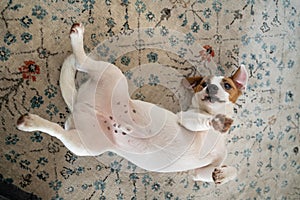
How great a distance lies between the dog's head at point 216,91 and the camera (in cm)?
118

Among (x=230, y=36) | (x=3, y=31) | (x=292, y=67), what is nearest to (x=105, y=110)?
(x=3, y=31)

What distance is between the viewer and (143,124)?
1187 millimetres

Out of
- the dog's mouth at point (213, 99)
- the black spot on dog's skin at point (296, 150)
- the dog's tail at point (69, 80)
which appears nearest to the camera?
the dog's mouth at point (213, 99)

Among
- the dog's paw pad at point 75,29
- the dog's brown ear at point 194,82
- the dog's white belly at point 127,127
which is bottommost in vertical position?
the dog's white belly at point 127,127

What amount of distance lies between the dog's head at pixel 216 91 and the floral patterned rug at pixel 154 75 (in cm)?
22

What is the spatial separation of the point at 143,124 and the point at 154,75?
35 cm

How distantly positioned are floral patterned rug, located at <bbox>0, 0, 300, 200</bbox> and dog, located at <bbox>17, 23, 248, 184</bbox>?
0.18 meters

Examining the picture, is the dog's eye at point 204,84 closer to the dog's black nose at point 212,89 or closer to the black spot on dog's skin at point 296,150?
the dog's black nose at point 212,89

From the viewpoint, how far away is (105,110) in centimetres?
119

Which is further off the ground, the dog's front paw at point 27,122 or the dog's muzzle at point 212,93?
the dog's muzzle at point 212,93

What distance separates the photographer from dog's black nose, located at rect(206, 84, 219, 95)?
1.18 metres

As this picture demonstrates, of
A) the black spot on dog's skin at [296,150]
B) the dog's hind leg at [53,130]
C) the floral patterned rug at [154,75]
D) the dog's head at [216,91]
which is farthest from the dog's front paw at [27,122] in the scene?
the black spot on dog's skin at [296,150]

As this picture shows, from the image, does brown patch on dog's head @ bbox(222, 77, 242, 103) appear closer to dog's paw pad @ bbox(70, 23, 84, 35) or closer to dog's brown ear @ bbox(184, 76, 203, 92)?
dog's brown ear @ bbox(184, 76, 203, 92)

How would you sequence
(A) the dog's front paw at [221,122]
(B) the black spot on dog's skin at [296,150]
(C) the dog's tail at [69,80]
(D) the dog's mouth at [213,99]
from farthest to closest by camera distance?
(B) the black spot on dog's skin at [296,150] < (C) the dog's tail at [69,80] < (D) the dog's mouth at [213,99] < (A) the dog's front paw at [221,122]
